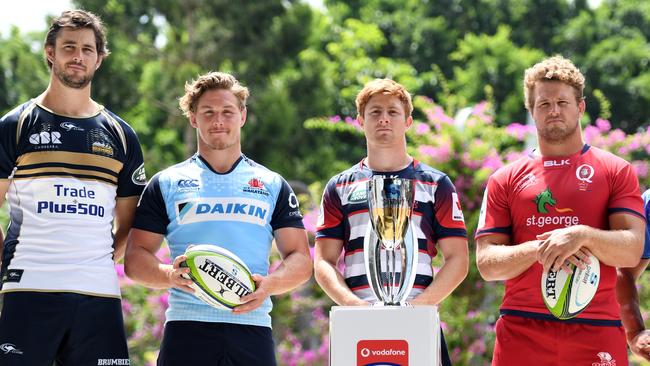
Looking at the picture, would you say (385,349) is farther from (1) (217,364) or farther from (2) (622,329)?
(2) (622,329)

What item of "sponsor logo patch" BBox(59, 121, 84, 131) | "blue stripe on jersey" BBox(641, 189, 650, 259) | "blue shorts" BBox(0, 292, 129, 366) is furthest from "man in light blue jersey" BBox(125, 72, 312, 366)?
"blue stripe on jersey" BBox(641, 189, 650, 259)

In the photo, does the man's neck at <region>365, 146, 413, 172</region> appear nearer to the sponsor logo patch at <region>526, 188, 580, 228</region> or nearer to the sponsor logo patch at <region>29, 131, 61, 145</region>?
the sponsor logo patch at <region>526, 188, 580, 228</region>

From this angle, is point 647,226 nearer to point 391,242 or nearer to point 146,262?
point 391,242

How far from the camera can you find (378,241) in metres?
4.26

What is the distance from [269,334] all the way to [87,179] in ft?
3.87

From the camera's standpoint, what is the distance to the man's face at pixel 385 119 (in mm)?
4941

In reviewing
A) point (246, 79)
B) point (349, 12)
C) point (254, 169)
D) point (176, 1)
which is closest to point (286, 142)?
point (246, 79)

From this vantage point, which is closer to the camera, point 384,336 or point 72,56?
point 384,336

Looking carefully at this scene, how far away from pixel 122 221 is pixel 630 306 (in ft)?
8.63

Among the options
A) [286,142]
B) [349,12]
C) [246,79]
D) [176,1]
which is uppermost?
[349,12]

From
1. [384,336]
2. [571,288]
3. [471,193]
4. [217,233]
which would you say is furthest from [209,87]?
[471,193]

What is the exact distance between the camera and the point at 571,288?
4.41 metres

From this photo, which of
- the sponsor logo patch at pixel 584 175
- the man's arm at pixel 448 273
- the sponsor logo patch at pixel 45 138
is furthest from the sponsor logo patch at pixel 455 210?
the sponsor logo patch at pixel 45 138

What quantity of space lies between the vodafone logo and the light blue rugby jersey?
80 centimetres
